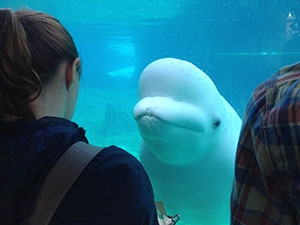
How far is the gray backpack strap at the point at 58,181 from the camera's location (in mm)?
1070

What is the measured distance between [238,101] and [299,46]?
3168 mm

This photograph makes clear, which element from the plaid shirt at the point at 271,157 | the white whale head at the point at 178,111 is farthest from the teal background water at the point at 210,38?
the plaid shirt at the point at 271,157

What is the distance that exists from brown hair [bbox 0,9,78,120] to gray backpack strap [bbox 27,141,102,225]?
0.26 metres

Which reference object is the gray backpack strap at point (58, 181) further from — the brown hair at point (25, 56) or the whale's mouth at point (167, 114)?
the whale's mouth at point (167, 114)

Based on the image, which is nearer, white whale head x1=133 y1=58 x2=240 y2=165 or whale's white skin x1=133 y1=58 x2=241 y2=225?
white whale head x1=133 y1=58 x2=240 y2=165

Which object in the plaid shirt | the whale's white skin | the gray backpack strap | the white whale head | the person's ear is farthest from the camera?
the whale's white skin

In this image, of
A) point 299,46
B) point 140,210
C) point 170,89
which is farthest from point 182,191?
point 299,46

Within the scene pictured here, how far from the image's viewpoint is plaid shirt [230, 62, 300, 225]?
0.70 m

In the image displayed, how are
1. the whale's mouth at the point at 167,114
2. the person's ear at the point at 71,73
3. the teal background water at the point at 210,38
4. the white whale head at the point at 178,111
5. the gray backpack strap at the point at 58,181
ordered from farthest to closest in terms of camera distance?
the teal background water at the point at 210,38 → the white whale head at the point at 178,111 → the whale's mouth at the point at 167,114 → the person's ear at the point at 71,73 → the gray backpack strap at the point at 58,181

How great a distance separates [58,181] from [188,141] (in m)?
2.78

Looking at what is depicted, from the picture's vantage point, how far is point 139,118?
3348mm

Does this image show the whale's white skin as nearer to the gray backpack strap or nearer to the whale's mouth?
the whale's mouth

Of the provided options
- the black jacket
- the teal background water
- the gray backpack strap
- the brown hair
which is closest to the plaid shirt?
the black jacket

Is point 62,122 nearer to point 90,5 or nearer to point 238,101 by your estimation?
point 238,101
